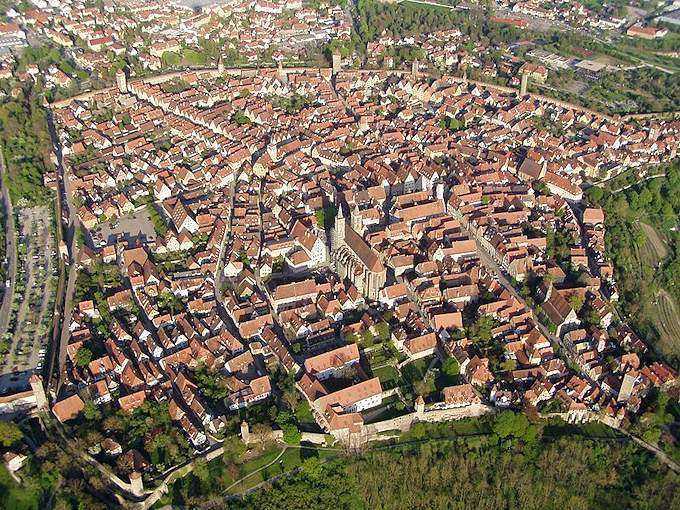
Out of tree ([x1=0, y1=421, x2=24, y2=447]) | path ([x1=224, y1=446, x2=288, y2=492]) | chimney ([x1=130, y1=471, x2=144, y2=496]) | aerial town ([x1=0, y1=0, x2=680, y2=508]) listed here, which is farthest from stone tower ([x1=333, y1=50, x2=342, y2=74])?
chimney ([x1=130, y1=471, x2=144, y2=496])

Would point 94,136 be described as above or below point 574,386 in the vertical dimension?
above

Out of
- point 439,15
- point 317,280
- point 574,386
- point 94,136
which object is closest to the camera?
point 574,386

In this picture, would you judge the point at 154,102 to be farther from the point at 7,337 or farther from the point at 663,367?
the point at 663,367

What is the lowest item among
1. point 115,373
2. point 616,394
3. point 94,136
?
point 616,394

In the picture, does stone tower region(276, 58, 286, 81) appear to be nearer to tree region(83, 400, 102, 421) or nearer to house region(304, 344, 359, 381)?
house region(304, 344, 359, 381)

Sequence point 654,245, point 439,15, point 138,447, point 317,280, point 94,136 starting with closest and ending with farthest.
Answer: point 138,447 < point 317,280 < point 654,245 < point 94,136 < point 439,15

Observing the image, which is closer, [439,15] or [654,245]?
[654,245]

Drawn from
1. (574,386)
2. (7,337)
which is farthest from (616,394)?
(7,337)
